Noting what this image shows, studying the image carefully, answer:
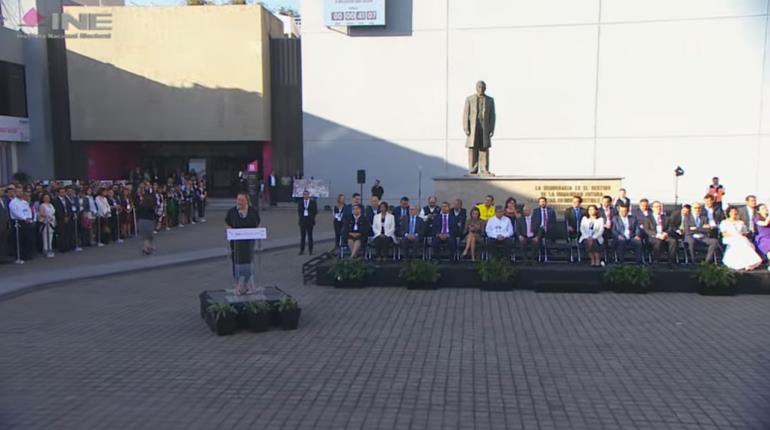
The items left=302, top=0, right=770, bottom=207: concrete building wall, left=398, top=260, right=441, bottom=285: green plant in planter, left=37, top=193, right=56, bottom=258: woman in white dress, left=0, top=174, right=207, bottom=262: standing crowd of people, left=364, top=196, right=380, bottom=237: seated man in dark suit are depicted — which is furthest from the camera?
left=302, top=0, right=770, bottom=207: concrete building wall

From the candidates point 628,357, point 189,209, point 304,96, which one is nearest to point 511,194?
point 628,357

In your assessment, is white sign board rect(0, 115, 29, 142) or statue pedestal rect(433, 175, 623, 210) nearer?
statue pedestal rect(433, 175, 623, 210)

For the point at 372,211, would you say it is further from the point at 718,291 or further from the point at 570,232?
the point at 718,291

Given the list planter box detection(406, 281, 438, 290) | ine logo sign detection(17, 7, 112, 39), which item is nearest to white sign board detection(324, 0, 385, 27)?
ine logo sign detection(17, 7, 112, 39)

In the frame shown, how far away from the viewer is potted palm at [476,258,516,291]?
1199cm

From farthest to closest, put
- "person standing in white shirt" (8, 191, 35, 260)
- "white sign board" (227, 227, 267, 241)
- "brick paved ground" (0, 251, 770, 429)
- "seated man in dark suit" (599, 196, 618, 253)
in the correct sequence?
"person standing in white shirt" (8, 191, 35, 260), "seated man in dark suit" (599, 196, 618, 253), "white sign board" (227, 227, 267, 241), "brick paved ground" (0, 251, 770, 429)

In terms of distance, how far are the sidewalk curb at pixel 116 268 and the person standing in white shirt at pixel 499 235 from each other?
7017 millimetres

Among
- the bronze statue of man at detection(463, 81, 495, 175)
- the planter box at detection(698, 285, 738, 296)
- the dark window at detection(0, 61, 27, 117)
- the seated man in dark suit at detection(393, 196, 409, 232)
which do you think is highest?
the dark window at detection(0, 61, 27, 117)

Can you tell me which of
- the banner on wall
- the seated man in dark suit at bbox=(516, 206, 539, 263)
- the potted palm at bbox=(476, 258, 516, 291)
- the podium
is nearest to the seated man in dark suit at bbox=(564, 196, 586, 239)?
the seated man in dark suit at bbox=(516, 206, 539, 263)

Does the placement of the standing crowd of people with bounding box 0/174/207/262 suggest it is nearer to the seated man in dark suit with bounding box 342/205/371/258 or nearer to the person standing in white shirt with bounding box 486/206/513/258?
the seated man in dark suit with bounding box 342/205/371/258

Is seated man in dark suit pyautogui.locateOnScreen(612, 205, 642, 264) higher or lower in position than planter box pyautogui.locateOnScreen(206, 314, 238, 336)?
higher

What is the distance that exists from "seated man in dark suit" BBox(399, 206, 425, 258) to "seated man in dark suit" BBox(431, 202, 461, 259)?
0.33m

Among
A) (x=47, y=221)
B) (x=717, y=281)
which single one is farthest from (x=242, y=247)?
(x=47, y=221)

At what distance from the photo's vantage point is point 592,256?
13031 mm
